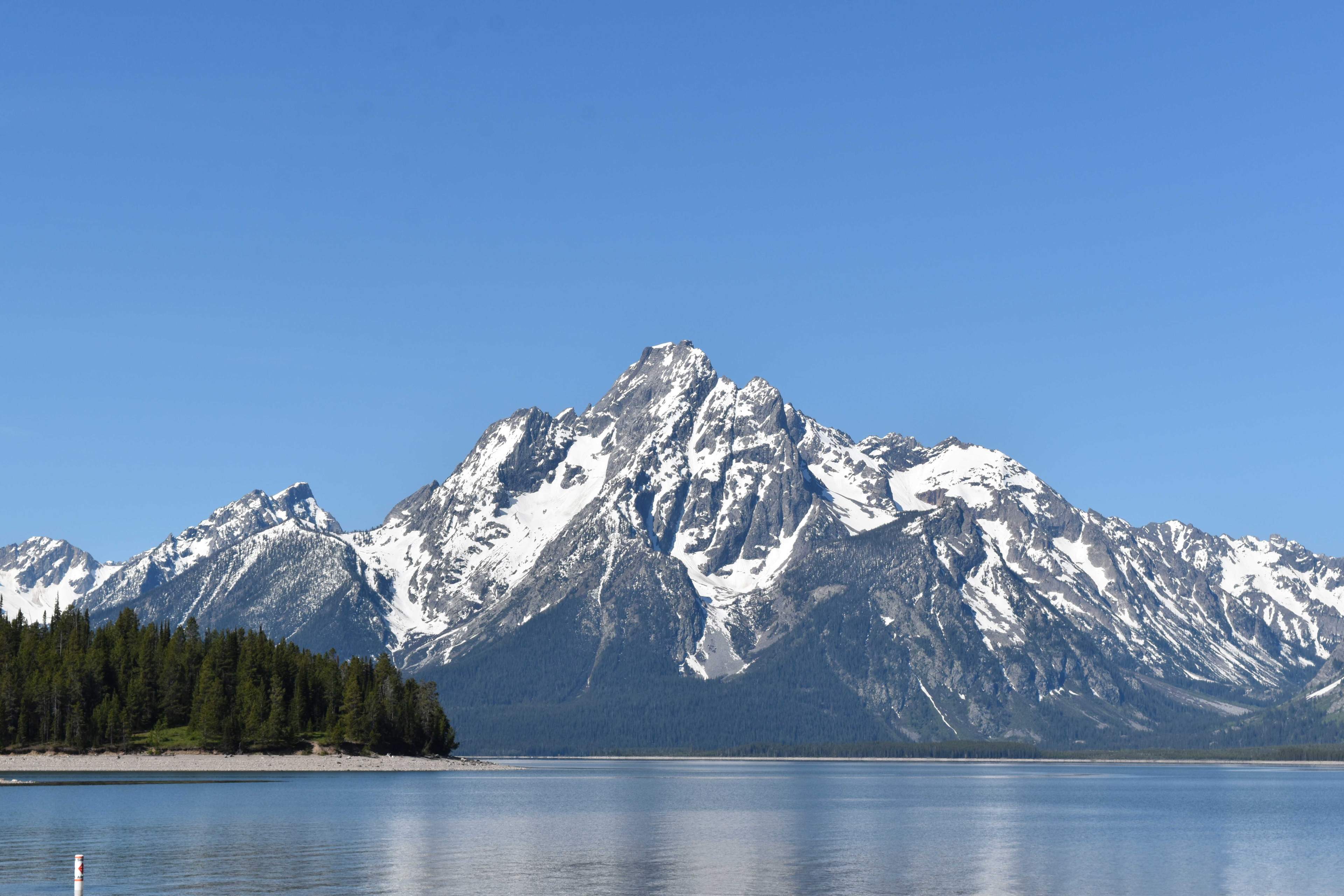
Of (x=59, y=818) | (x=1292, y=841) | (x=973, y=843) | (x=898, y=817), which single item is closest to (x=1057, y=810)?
(x=898, y=817)

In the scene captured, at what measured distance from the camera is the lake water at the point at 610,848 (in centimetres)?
8756

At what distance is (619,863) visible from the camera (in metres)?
101

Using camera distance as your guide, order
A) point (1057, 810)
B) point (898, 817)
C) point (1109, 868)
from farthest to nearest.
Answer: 1. point (1057, 810)
2. point (898, 817)
3. point (1109, 868)

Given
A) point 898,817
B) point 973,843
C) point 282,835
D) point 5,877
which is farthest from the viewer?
point 898,817

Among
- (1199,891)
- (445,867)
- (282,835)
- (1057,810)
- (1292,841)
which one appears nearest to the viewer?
(1199,891)

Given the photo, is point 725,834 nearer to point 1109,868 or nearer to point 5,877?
point 1109,868

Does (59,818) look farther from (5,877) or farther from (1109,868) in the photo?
(1109,868)

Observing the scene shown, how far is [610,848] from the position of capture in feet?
375

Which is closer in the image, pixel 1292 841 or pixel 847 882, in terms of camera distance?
pixel 847 882

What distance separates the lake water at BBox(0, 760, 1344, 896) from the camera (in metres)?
87.6

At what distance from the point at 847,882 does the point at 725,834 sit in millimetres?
43290

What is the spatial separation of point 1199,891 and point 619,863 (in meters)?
36.5

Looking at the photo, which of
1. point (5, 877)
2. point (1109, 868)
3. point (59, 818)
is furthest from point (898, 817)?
point (5, 877)

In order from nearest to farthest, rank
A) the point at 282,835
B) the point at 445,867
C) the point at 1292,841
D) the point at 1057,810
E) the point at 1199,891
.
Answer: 1. the point at 1199,891
2. the point at 445,867
3. the point at 282,835
4. the point at 1292,841
5. the point at 1057,810
